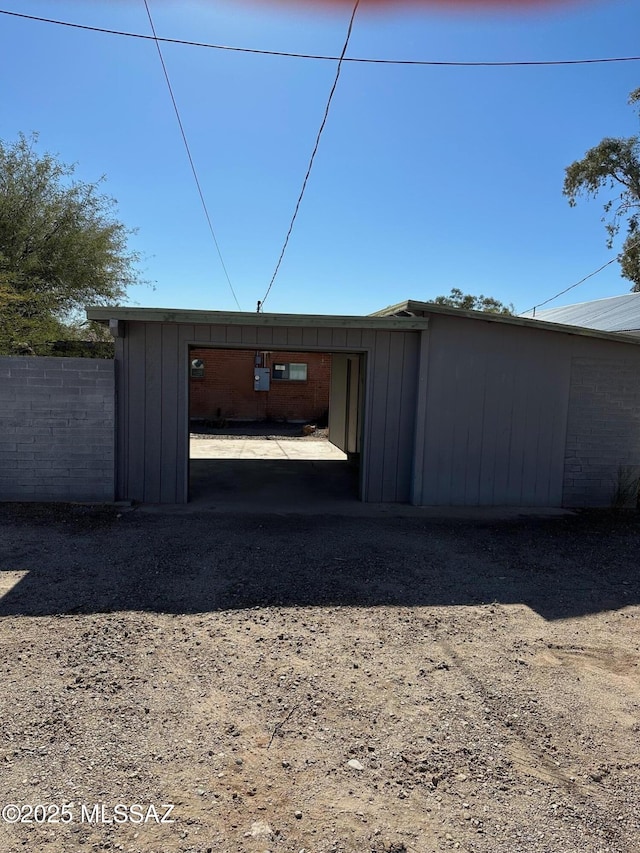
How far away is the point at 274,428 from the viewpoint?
62.7 ft

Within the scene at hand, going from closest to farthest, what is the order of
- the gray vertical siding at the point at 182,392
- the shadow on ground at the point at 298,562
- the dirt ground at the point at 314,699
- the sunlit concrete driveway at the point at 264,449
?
1. the dirt ground at the point at 314,699
2. the shadow on ground at the point at 298,562
3. the gray vertical siding at the point at 182,392
4. the sunlit concrete driveway at the point at 264,449

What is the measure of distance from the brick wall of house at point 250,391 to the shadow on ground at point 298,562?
43.8ft

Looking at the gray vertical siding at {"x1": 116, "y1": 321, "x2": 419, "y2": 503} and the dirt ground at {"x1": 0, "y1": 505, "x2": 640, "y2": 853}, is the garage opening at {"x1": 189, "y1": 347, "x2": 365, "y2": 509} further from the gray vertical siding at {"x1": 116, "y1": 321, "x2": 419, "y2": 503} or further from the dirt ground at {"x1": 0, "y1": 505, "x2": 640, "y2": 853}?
the dirt ground at {"x1": 0, "y1": 505, "x2": 640, "y2": 853}

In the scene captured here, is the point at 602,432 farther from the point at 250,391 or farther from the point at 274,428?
the point at 250,391

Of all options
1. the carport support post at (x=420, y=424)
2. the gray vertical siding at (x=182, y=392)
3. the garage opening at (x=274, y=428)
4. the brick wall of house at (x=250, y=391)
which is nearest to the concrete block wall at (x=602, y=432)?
the carport support post at (x=420, y=424)

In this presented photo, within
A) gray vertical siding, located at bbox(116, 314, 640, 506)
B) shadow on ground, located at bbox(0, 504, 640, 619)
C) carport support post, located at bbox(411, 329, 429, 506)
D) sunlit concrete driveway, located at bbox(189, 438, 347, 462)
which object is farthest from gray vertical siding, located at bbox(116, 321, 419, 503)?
sunlit concrete driveway, located at bbox(189, 438, 347, 462)

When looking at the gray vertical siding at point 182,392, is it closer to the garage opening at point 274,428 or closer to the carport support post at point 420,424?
the carport support post at point 420,424

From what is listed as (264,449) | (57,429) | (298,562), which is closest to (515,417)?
(298,562)

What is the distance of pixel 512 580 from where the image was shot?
16.3 feet

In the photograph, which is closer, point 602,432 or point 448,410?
point 448,410

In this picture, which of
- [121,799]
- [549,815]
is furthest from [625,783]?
[121,799]

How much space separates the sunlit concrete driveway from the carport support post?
4843 millimetres

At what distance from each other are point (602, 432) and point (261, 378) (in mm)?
13555

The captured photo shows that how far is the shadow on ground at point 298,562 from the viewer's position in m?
4.39
